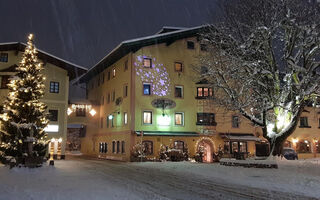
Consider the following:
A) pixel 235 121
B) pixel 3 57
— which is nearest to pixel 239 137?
pixel 235 121

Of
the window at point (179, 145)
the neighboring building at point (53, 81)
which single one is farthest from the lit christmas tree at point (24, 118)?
the window at point (179, 145)

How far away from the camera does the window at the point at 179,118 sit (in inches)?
1361

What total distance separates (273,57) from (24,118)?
59.0 feet

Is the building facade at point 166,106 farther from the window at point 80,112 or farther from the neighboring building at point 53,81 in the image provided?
the window at point 80,112

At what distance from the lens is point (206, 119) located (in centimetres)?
3594

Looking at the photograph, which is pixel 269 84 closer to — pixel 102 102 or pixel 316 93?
pixel 316 93

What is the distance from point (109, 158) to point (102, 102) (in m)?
8.78

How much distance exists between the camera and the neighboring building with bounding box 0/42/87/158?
3323 cm

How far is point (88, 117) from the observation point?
44.1 m

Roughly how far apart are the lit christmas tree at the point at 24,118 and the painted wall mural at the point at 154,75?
1225cm

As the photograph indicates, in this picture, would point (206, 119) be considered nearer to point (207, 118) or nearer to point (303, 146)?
point (207, 118)

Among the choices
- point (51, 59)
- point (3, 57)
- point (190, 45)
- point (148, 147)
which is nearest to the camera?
point (148, 147)

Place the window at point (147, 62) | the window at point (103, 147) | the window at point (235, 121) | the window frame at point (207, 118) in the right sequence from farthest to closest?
the window at point (103, 147)
the window at point (235, 121)
the window frame at point (207, 118)
the window at point (147, 62)

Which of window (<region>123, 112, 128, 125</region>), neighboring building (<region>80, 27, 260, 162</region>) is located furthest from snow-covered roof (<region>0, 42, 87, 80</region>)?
window (<region>123, 112, 128, 125</region>)
